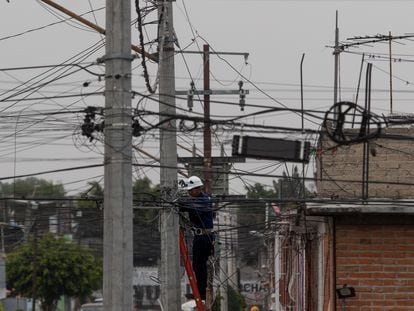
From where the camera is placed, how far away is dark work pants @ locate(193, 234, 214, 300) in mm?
A: 19328

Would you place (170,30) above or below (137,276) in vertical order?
Answer: above

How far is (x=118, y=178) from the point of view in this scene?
45.1ft

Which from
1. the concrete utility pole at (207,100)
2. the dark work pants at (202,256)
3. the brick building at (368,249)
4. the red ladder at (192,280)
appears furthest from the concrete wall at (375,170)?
the concrete utility pole at (207,100)

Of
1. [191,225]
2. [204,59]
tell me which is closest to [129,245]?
[191,225]

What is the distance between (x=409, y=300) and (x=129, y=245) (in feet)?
17.1

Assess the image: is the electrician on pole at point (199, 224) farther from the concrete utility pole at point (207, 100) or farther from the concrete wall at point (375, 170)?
the concrete utility pole at point (207, 100)

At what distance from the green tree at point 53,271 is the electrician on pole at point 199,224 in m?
42.7

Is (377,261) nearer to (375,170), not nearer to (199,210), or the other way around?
(375,170)

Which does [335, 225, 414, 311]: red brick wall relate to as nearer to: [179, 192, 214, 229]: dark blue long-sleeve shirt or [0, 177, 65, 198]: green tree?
[179, 192, 214, 229]: dark blue long-sleeve shirt

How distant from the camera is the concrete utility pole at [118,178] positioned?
45.0 ft

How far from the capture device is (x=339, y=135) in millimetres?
14219

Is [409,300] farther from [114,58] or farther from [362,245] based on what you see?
[114,58]

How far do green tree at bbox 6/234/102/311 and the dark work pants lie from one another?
42669mm

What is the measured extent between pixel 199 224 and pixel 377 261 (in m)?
3.50
